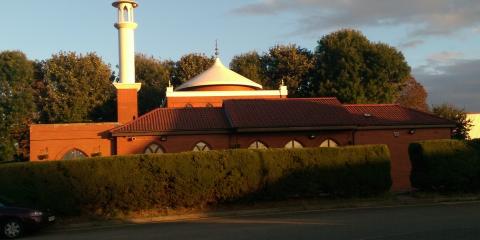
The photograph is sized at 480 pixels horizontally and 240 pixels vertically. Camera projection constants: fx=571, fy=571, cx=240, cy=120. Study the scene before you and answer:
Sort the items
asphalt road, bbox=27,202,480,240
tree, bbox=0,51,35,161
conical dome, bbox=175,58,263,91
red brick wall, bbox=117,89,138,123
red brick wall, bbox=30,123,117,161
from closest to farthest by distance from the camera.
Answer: asphalt road, bbox=27,202,480,240 < red brick wall, bbox=30,123,117,161 < red brick wall, bbox=117,89,138,123 < conical dome, bbox=175,58,263,91 < tree, bbox=0,51,35,161

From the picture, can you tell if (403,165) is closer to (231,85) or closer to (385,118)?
(385,118)

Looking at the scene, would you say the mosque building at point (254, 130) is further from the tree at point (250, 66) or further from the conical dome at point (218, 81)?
the tree at point (250, 66)

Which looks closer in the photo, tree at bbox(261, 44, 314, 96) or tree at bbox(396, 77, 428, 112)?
tree at bbox(261, 44, 314, 96)

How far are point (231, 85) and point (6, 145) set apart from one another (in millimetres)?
24935

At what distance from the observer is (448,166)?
2427 cm

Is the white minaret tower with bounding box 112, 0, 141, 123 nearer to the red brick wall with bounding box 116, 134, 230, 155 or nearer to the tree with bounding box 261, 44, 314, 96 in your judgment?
the red brick wall with bounding box 116, 134, 230, 155

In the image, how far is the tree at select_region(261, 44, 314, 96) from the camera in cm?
6456

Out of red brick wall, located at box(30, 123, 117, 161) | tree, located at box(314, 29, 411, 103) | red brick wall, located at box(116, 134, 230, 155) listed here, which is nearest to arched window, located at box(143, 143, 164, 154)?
red brick wall, located at box(116, 134, 230, 155)

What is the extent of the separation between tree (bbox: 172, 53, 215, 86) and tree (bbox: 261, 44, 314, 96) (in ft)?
22.9

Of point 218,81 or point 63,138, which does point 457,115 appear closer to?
point 218,81

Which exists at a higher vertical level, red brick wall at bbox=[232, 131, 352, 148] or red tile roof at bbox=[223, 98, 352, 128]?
red tile roof at bbox=[223, 98, 352, 128]

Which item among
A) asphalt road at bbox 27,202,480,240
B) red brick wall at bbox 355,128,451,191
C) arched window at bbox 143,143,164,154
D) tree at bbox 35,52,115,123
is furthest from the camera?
tree at bbox 35,52,115,123

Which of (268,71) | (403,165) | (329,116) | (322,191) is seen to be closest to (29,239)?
(322,191)

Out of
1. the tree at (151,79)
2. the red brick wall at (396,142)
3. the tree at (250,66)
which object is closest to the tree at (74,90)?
the tree at (151,79)
